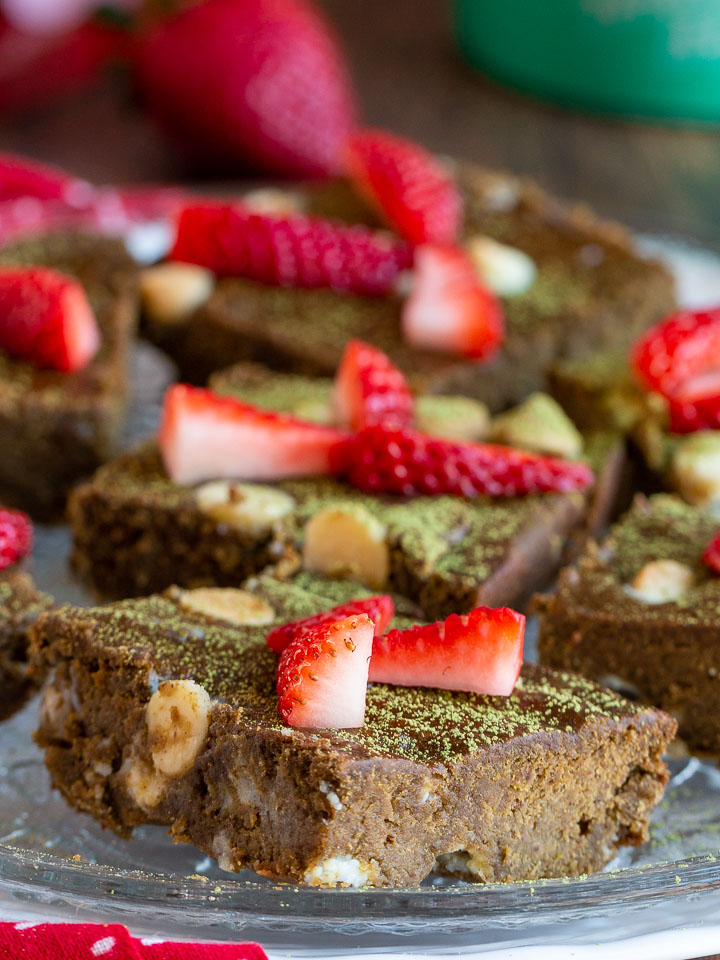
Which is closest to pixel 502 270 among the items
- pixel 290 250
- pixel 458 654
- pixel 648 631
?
pixel 290 250

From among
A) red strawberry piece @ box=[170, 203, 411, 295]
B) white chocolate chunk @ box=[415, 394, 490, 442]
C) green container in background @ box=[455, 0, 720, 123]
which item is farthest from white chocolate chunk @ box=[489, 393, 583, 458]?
green container in background @ box=[455, 0, 720, 123]

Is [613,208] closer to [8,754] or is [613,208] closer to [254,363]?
[254,363]

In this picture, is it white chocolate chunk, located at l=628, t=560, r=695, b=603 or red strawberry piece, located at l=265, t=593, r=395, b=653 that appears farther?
white chocolate chunk, located at l=628, t=560, r=695, b=603

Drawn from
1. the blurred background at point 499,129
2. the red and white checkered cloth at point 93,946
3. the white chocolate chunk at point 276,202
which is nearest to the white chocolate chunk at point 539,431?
the white chocolate chunk at point 276,202

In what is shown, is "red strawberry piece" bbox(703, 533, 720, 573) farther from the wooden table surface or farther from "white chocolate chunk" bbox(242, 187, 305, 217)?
the wooden table surface

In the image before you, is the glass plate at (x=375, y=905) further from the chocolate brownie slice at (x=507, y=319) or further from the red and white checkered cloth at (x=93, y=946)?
the chocolate brownie slice at (x=507, y=319)
